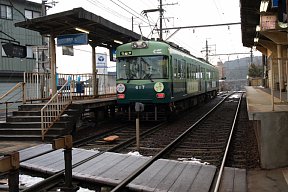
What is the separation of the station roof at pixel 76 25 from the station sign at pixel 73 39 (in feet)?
0.75

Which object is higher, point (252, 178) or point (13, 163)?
point (13, 163)

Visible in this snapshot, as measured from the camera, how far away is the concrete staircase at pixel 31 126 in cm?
1083

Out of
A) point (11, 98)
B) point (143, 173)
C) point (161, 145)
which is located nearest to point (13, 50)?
point (161, 145)

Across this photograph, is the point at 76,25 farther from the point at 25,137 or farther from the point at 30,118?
the point at 25,137

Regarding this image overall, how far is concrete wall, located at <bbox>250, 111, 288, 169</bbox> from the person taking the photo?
701 cm

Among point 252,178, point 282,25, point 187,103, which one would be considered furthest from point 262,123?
point 187,103

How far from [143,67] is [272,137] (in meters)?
7.61

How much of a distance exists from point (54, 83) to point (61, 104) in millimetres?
2200

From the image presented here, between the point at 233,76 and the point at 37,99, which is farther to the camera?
the point at 233,76

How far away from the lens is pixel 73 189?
5.91 metres

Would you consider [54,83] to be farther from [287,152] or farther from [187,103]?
[287,152]

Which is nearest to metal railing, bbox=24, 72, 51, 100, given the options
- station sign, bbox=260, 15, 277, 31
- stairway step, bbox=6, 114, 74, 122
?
stairway step, bbox=6, 114, 74, 122

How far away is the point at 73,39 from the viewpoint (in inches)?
544

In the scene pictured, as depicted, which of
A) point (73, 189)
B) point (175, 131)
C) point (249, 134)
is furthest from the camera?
point (175, 131)
